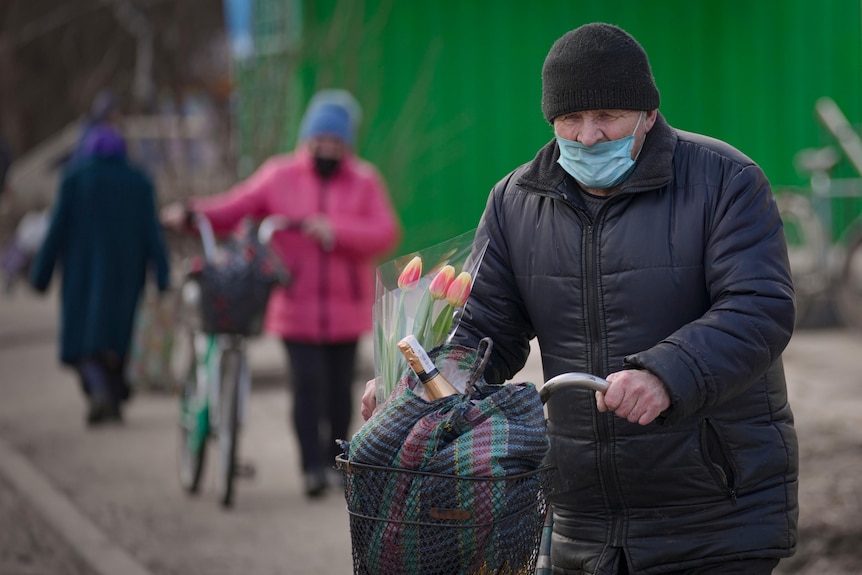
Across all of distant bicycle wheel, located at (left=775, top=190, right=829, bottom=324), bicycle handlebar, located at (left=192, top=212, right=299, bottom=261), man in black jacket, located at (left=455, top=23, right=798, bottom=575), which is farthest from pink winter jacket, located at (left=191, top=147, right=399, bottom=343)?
distant bicycle wheel, located at (left=775, top=190, right=829, bottom=324)

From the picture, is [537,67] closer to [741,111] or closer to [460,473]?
[741,111]

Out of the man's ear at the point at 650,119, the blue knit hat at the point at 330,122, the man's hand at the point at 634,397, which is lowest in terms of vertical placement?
the blue knit hat at the point at 330,122

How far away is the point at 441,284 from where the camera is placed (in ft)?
9.91

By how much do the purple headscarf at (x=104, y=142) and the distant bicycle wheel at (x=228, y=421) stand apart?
2.82 metres

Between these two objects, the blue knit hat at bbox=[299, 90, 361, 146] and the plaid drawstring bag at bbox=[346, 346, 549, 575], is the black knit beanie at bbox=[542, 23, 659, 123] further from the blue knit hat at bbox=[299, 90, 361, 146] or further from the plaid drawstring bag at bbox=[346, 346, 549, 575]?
the blue knit hat at bbox=[299, 90, 361, 146]

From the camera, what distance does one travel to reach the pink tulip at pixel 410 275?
302 cm

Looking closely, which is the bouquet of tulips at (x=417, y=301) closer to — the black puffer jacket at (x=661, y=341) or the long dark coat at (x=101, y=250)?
the black puffer jacket at (x=661, y=341)

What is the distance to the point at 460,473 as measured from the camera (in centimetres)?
276

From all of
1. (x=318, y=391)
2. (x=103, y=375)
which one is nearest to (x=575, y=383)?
(x=318, y=391)

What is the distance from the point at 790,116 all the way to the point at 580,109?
521 inches

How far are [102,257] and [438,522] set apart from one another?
7718 mm

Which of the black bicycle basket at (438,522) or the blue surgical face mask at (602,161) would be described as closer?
the black bicycle basket at (438,522)

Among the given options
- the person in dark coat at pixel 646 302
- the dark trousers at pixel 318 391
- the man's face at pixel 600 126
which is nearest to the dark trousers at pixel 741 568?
the person in dark coat at pixel 646 302

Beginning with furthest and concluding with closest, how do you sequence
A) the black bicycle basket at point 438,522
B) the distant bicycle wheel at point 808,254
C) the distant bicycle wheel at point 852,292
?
the distant bicycle wheel at point 808,254, the distant bicycle wheel at point 852,292, the black bicycle basket at point 438,522
